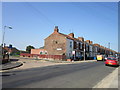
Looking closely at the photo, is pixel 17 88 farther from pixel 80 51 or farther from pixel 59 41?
pixel 80 51

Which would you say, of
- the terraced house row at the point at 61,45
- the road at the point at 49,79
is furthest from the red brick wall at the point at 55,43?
the road at the point at 49,79

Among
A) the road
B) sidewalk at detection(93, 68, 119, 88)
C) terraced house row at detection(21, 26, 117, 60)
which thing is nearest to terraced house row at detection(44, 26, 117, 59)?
terraced house row at detection(21, 26, 117, 60)

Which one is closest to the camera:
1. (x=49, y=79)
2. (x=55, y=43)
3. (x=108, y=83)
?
(x=108, y=83)

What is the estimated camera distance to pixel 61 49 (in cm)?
4066

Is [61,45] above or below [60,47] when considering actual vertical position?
above

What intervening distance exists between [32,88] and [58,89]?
1.26 metres

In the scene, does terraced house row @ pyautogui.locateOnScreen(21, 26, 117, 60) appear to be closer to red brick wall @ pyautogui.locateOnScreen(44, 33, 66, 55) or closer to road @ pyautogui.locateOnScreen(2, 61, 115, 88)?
red brick wall @ pyautogui.locateOnScreen(44, 33, 66, 55)

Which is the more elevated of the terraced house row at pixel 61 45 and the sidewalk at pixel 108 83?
the terraced house row at pixel 61 45

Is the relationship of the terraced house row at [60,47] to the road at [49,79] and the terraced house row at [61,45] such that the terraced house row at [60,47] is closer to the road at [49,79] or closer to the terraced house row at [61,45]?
the terraced house row at [61,45]

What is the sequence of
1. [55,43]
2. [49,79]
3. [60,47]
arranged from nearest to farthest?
1. [49,79]
2. [60,47]
3. [55,43]

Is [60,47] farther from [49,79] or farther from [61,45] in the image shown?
[49,79]

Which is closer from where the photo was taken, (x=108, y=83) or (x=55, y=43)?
(x=108, y=83)

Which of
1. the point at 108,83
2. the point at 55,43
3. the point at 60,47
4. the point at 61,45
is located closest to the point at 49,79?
the point at 108,83

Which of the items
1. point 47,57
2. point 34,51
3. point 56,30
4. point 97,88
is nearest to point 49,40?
point 56,30
